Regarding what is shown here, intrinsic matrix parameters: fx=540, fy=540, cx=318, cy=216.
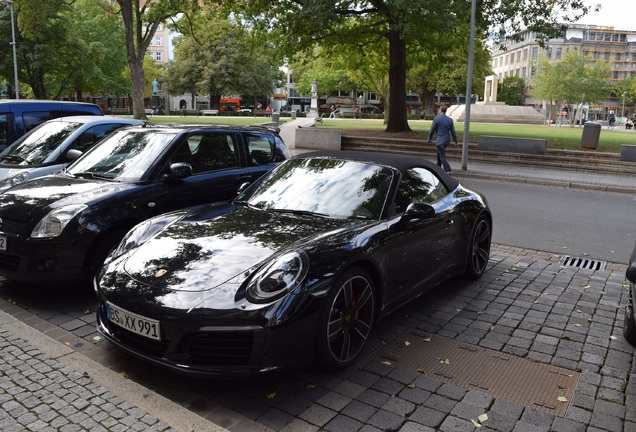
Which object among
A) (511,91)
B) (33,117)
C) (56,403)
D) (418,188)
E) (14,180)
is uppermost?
(511,91)

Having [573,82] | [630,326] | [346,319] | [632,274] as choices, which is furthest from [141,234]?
[573,82]

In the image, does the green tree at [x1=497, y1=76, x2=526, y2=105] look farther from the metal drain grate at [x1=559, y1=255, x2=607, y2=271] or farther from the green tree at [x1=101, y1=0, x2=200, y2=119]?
the metal drain grate at [x1=559, y1=255, x2=607, y2=271]

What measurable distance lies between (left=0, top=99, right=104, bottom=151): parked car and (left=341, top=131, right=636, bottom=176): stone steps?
12.8 metres

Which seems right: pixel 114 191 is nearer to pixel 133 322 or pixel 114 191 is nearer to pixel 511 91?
pixel 133 322

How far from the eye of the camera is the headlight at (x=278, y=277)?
329 centimetres

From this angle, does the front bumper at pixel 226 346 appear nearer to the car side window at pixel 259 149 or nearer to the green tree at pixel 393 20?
the car side window at pixel 259 149

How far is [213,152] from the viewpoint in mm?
6527

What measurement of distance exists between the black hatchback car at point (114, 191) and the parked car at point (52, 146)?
5.40ft

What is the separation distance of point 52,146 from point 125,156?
2.92 m

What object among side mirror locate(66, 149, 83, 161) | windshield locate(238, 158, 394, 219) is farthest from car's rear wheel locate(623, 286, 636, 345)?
side mirror locate(66, 149, 83, 161)

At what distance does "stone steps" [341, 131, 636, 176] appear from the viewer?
688 inches

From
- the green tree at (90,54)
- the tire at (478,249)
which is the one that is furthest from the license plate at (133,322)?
the green tree at (90,54)

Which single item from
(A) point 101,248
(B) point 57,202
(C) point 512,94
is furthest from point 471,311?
(C) point 512,94

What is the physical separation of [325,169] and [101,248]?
2.21 metres
